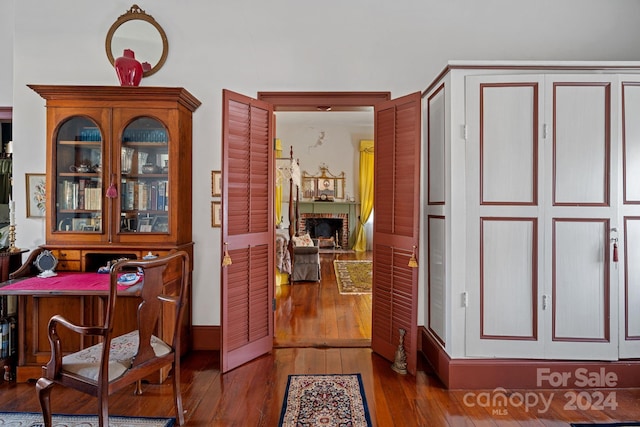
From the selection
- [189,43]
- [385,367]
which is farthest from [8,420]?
[189,43]

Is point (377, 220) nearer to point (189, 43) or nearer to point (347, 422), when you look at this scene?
point (347, 422)

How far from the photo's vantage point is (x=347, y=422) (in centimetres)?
211

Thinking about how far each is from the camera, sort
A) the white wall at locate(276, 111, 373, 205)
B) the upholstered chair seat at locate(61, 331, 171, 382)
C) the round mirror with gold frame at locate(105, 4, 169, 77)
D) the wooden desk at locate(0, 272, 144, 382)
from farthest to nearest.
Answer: the white wall at locate(276, 111, 373, 205)
the round mirror with gold frame at locate(105, 4, 169, 77)
the wooden desk at locate(0, 272, 144, 382)
the upholstered chair seat at locate(61, 331, 171, 382)

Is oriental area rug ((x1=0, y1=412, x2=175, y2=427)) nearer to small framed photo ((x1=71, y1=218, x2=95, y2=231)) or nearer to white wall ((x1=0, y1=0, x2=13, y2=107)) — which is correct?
small framed photo ((x1=71, y1=218, x2=95, y2=231))

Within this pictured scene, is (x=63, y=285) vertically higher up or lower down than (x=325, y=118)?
lower down

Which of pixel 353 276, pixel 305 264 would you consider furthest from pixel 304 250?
pixel 353 276

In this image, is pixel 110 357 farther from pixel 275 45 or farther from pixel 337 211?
pixel 337 211

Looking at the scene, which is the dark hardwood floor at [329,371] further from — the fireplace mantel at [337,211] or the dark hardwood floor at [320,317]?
the fireplace mantel at [337,211]

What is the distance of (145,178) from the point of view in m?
2.94

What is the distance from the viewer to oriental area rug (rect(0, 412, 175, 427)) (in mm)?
2080

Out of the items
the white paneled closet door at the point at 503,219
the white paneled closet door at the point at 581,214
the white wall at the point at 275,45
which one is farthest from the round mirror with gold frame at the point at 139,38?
the white paneled closet door at the point at 581,214

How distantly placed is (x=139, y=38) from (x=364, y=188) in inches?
277

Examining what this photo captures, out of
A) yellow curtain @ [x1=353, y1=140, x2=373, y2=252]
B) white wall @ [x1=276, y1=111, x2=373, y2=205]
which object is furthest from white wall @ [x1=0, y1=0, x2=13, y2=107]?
yellow curtain @ [x1=353, y1=140, x2=373, y2=252]

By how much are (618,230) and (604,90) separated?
0.99 m
